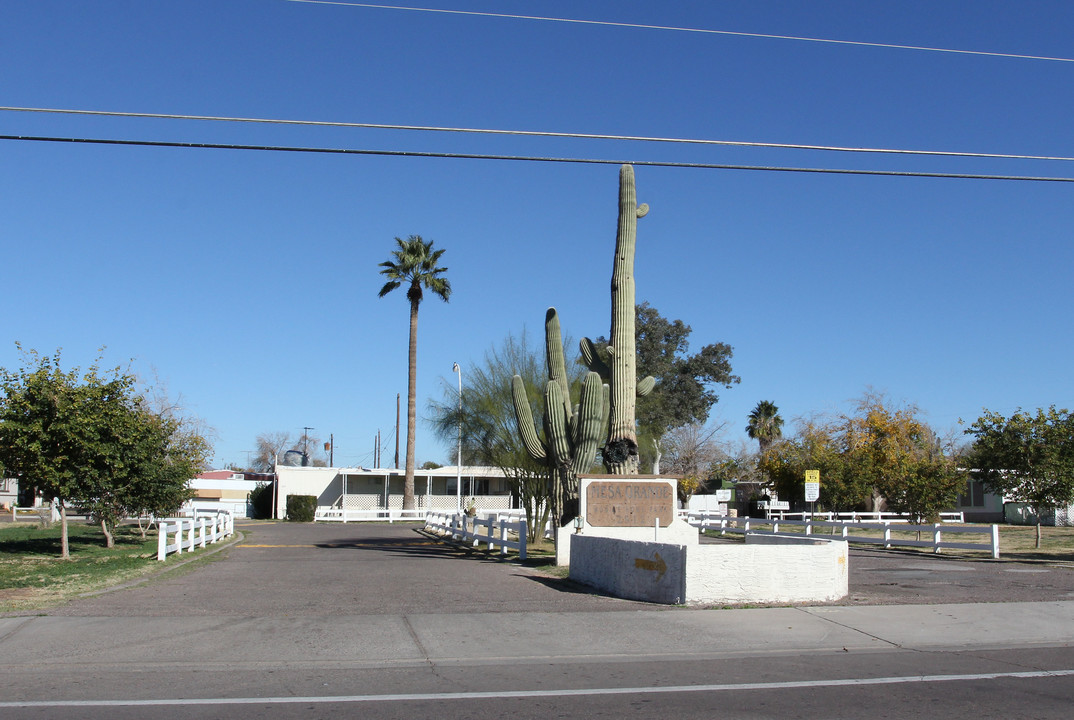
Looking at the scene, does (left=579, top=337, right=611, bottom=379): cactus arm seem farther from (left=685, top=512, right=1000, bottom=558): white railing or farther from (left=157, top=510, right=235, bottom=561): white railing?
(left=157, top=510, right=235, bottom=561): white railing

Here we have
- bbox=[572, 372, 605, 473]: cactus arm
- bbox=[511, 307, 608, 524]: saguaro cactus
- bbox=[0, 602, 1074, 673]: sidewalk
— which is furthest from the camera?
bbox=[511, 307, 608, 524]: saguaro cactus

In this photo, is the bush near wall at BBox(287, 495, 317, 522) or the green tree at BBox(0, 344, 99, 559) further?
the bush near wall at BBox(287, 495, 317, 522)

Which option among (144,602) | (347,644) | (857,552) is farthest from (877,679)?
(857,552)

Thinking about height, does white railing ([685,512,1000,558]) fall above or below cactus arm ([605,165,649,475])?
below

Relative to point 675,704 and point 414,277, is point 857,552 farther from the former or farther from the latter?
point 414,277

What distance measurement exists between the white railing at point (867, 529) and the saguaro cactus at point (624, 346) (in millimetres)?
4063

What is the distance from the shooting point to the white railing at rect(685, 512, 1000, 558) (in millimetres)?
24438

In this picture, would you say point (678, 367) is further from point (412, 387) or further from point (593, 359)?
point (593, 359)

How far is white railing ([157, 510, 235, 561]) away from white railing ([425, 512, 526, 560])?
26.0 ft

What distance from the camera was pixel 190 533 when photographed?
78.0 ft

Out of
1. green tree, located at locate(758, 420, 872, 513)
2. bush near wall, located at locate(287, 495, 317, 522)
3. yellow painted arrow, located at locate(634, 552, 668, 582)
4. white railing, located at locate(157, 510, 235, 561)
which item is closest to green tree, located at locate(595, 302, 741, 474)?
green tree, located at locate(758, 420, 872, 513)

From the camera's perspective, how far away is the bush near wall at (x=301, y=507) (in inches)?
1998

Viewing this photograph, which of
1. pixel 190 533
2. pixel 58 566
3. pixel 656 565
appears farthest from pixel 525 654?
pixel 190 533

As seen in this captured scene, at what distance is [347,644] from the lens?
394 inches
